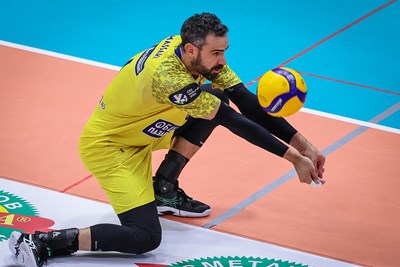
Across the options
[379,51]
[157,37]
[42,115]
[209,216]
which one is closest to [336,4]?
[379,51]

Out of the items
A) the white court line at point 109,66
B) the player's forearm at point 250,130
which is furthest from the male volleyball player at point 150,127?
the white court line at point 109,66

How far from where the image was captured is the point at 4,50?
10.3m

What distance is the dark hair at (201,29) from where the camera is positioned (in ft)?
19.6

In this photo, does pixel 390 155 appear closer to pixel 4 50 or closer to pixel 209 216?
pixel 209 216

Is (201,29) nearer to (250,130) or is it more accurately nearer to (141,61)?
(141,61)

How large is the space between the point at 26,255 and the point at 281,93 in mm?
2070

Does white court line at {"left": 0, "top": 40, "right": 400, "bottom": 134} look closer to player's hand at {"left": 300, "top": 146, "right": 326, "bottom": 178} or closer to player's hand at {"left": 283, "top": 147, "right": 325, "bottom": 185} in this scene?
player's hand at {"left": 300, "top": 146, "right": 326, "bottom": 178}

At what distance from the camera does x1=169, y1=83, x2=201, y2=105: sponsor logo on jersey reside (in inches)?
233

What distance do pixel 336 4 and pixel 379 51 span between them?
1577 millimetres

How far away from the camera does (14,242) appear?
602cm

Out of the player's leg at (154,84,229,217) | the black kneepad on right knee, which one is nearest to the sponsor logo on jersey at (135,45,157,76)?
the player's leg at (154,84,229,217)

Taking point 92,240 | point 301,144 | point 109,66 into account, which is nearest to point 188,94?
point 301,144

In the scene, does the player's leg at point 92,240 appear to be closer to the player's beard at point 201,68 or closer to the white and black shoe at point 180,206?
the white and black shoe at point 180,206

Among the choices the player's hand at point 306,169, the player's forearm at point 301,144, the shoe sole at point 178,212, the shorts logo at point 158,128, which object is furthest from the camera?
the shoe sole at point 178,212
